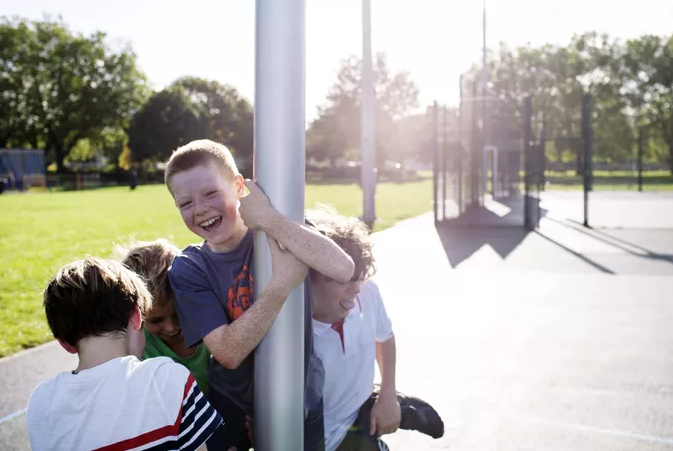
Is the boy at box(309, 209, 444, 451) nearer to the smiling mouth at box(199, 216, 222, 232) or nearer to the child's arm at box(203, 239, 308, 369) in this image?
the smiling mouth at box(199, 216, 222, 232)

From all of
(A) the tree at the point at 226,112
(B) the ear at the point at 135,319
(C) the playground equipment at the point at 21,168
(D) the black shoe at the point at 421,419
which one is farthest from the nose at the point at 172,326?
(A) the tree at the point at 226,112

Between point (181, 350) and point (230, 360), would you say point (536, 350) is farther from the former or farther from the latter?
point (230, 360)

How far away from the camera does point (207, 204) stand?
2.02m

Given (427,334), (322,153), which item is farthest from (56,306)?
(322,153)

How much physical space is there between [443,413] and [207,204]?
2722mm

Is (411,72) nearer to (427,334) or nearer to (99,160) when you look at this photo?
(99,160)

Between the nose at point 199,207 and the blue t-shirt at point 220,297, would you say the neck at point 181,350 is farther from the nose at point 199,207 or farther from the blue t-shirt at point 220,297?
the nose at point 199,207

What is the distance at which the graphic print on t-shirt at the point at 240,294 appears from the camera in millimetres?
1931

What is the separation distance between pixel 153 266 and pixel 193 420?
0.81 meters

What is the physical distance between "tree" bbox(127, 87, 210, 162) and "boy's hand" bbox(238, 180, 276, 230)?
6378cm

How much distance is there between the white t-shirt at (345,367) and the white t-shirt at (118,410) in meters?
0.77

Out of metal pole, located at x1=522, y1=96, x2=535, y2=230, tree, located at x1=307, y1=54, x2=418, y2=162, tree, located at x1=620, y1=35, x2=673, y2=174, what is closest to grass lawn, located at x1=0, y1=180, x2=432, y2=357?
metal pole, located at x1=522, y1=96, x2=535, y2=230

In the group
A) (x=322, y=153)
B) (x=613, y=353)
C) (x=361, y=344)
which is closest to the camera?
(x=361, y=344)

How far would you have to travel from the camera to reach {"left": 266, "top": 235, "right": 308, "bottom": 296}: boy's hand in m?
1.67
